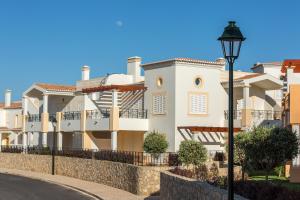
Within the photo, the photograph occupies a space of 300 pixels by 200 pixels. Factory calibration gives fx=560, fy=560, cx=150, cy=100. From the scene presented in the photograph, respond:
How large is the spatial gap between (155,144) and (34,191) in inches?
469

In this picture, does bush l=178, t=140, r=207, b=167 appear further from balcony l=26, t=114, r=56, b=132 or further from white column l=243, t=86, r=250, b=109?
balcony l=26, t=114, r=56, b=132

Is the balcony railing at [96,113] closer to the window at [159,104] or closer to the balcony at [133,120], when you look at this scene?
the balcony at [133,120]

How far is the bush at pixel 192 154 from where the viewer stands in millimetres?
32781

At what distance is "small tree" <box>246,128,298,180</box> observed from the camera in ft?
84.1

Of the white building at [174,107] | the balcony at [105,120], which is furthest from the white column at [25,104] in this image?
the balcony at [105,120]

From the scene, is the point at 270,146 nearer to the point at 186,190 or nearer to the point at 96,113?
the point at 186,190

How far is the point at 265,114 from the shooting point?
42.7m

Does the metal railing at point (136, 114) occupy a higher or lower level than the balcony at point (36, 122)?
higher

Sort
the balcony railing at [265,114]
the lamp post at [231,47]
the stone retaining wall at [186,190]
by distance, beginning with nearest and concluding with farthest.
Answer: the lamp post at [231,47] < the stone retaining wall at [186,190] < the balcony railing at [265,114]

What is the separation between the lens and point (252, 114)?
4131 centimetres

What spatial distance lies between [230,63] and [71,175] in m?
29.9

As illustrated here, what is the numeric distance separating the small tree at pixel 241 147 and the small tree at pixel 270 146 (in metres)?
→ 0.26

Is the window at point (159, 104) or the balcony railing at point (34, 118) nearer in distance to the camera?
the window at point (159, 104)

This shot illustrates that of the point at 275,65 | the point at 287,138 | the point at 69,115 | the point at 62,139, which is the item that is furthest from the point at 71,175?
the point at 275,65
